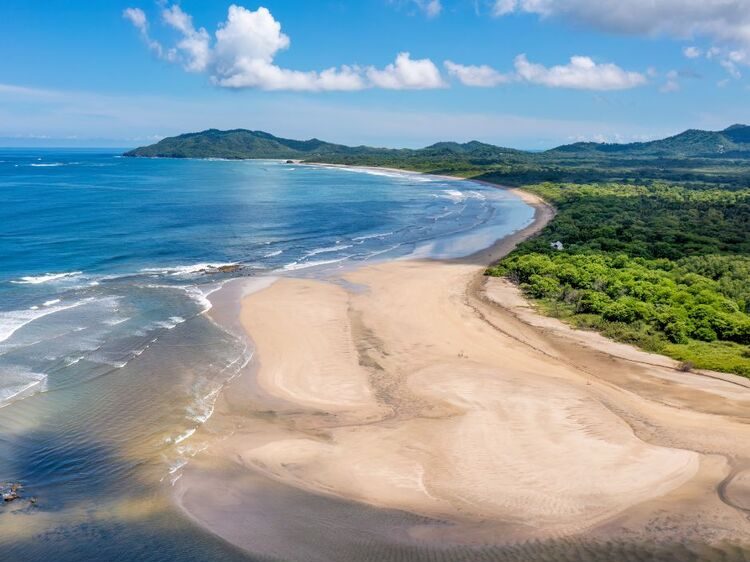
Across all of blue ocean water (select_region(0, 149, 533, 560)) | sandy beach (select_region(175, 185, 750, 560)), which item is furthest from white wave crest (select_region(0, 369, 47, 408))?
sandy beach (select_region(175, 185, 750, 560))

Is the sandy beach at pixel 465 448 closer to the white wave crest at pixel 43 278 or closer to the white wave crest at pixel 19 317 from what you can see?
the white wave crest at pixel 19 317

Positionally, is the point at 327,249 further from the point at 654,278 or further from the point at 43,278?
the point at 654,278

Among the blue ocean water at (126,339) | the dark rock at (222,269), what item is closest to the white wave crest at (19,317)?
the blue ocean water at (126,339)

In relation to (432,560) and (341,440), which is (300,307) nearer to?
(341,440)

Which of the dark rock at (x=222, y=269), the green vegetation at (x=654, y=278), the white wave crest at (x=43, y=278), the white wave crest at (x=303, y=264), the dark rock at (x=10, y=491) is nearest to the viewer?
the dark rock at (x=10, y=491)

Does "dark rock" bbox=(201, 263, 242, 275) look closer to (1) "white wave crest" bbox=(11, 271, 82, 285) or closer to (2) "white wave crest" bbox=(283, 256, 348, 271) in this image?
(2) "white wave crest" bbox=(283, 256, 348, 271)

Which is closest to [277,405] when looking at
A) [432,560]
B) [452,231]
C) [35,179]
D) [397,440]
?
[397,440]
